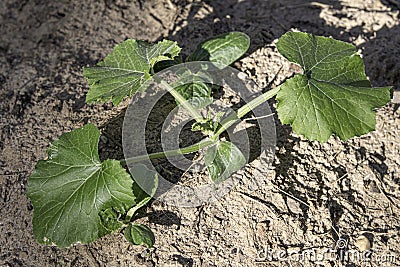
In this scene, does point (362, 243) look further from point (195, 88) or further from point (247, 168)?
point (195, 88)

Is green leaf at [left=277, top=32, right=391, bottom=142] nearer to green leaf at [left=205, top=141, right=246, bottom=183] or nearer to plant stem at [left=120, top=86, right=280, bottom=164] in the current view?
plant stem at [left=120, top=86, right=280, bottom=164]

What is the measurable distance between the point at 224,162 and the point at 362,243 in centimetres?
70

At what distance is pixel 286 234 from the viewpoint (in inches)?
92.7

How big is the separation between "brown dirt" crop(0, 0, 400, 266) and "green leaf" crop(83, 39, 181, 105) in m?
0.28

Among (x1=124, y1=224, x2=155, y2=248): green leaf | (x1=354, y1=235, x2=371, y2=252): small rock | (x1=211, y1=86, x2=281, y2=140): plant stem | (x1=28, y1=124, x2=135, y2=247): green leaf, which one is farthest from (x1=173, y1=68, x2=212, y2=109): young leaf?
(x1=354, y1=235, x2=371, y2=252): small rock

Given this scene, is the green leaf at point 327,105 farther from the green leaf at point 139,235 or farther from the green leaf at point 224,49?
the green leaf at point 139,235

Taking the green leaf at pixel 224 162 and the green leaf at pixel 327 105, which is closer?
the green leaf at pixel 327 105

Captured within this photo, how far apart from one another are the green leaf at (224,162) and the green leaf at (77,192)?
1.32 feet

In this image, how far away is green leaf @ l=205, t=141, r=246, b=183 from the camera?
7.82 feet

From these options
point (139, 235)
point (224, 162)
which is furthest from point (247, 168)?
point (139, 235)

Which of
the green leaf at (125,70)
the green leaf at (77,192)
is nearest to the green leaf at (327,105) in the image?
the green leaf at (125,70)

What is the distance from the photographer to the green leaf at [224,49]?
9.07 feet

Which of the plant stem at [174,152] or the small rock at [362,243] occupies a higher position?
the plant stem at [174,152]

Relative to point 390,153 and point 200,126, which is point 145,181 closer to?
point 200,126
